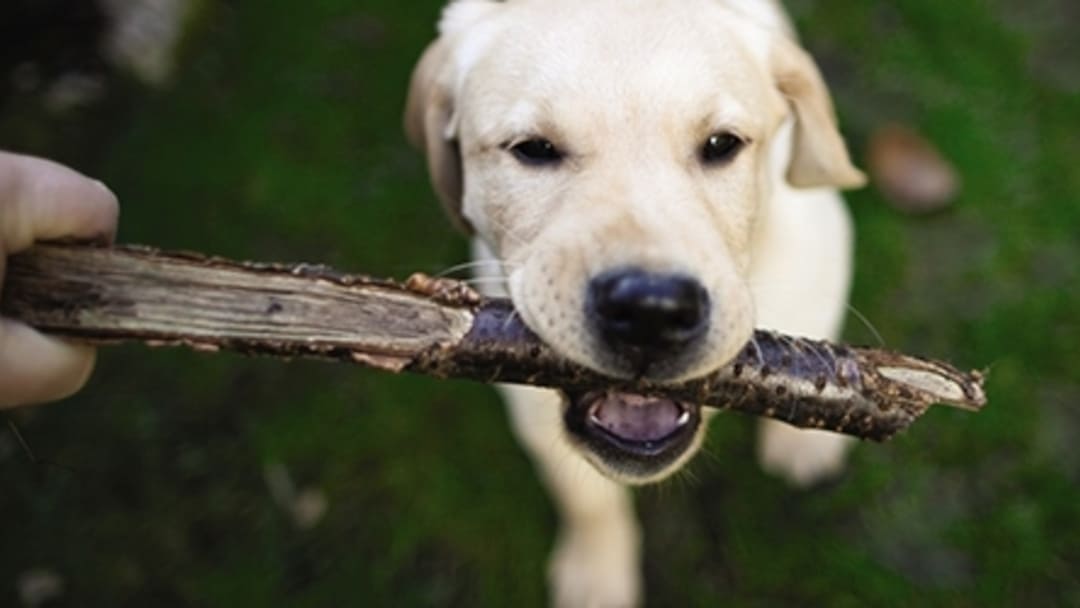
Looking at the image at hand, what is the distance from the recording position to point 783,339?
6.09ft

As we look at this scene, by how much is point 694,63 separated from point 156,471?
7.66 feet

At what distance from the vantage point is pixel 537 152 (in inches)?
82.7

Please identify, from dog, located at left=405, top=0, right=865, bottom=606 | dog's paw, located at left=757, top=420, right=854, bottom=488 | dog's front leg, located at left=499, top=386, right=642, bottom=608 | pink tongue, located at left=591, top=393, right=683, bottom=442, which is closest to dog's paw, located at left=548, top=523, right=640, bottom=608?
dog's front leg, located at left=499, top=386, right=642, bottom=608

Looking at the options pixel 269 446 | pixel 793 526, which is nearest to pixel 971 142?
pixel 793 526

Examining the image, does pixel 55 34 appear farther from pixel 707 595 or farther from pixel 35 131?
pixel 707 595

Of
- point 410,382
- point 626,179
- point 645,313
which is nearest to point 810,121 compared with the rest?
point 626,179

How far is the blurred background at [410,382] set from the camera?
3078 mm

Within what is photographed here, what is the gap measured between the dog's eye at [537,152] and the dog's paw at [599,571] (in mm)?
1257

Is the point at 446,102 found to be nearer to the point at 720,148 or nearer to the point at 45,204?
the point at 720,148

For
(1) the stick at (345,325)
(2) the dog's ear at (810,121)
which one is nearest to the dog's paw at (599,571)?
(2) the dog's ear at (810,121)

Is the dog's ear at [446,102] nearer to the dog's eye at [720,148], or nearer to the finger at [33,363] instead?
the dog's eye at [720,148]

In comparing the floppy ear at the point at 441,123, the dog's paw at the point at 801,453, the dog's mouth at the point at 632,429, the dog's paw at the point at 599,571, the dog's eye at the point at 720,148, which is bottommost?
the dog's paw at the point at 599,571

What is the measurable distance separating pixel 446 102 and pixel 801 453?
59.9 inches

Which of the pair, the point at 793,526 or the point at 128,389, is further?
the point at 128,389
